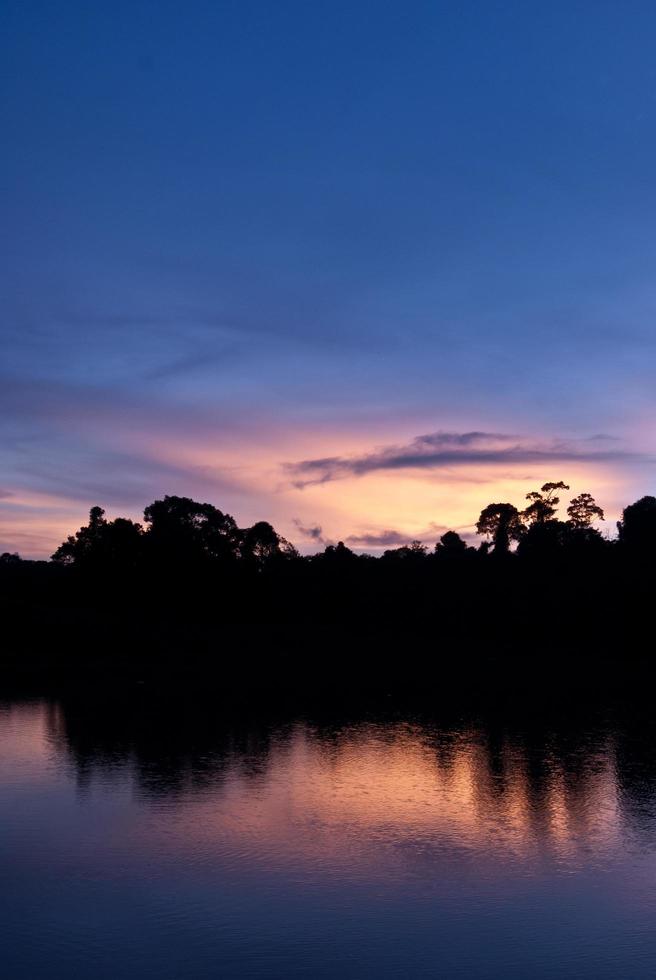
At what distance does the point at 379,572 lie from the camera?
6981 centimetres

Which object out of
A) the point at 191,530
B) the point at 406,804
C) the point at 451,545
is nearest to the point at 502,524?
the point at 451,545

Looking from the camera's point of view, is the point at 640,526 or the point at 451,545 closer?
the point at 640,526

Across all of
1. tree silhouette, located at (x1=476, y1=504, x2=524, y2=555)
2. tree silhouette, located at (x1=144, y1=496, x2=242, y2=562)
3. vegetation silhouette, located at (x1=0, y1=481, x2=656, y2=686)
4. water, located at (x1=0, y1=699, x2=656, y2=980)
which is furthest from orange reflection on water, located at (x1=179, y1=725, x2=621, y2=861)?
tree silhouette, located at (x1=476, y1=504, x2=524, y2=555)

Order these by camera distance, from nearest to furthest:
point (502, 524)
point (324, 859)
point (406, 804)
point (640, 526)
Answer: point (324, 859), point (406, 804), point (640, 526), point (502, 524)

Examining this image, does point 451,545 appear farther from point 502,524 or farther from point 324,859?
point 324,859

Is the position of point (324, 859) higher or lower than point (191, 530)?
lower

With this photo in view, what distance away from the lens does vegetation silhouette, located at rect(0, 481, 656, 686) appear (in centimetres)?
5003

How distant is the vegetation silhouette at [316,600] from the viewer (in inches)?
1970

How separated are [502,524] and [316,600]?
882 inches

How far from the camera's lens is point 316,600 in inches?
2650

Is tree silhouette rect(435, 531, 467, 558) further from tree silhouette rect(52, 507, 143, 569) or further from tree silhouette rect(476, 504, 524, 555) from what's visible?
tree silhouette rect(52, 507, 143, 569)

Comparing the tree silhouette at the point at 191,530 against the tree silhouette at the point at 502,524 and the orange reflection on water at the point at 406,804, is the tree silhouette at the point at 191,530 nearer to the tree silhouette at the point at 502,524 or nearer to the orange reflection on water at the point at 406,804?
the tree silhouette at the point at 502,524

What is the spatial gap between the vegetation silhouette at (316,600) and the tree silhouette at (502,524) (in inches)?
4.9

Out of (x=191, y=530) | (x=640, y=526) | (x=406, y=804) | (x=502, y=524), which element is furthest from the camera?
(x=502, y=524)
